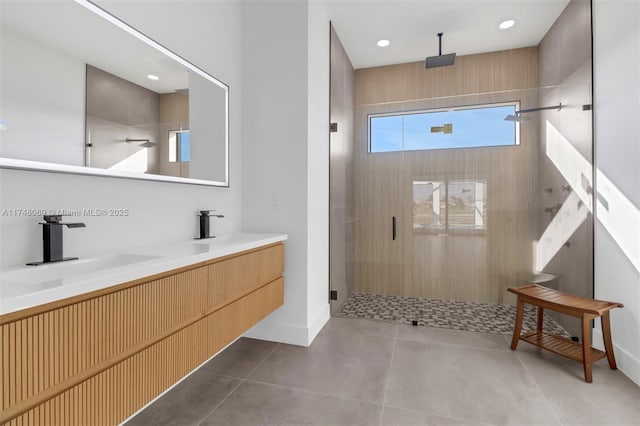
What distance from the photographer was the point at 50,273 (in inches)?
45.1

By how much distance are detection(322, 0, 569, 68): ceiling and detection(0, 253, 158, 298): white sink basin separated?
281 centimetres

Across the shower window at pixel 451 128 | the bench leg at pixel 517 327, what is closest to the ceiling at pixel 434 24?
the shower window at pixel 451 128

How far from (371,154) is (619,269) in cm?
233

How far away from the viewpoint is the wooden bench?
76.7 inches

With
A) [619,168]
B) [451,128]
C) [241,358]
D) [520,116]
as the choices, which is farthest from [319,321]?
[520,116]

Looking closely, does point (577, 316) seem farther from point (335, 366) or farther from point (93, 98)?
point (93, 98)

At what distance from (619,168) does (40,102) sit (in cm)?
344

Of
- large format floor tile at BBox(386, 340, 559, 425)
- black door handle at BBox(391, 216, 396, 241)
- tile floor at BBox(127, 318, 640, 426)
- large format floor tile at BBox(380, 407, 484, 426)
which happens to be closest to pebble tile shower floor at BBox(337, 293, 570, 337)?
tile floor at BBox(127, 318, 640, 426)

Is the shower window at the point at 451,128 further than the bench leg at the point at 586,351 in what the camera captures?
Yes

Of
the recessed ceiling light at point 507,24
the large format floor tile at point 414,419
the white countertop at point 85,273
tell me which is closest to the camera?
the white countertop at point 85,273

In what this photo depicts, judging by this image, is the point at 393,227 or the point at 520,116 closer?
the point at 520,116

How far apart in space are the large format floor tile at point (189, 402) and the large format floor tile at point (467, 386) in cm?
103

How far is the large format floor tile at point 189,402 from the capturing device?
1.58 m

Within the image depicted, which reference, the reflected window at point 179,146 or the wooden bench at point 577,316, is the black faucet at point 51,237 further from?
the wooden bench at point 577,316
